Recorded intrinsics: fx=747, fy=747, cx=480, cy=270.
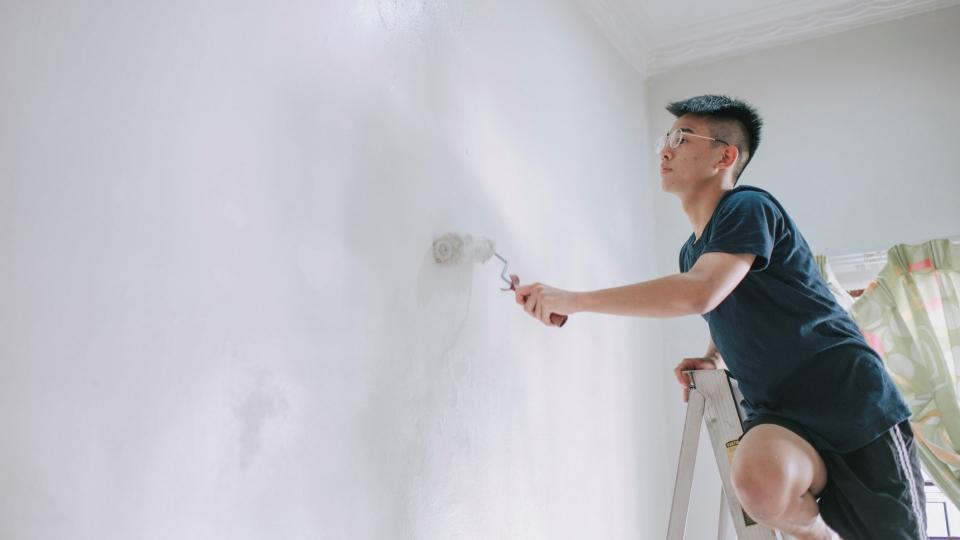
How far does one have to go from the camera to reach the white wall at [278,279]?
2.97 ft

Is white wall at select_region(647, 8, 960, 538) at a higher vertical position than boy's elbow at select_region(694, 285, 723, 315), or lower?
higher

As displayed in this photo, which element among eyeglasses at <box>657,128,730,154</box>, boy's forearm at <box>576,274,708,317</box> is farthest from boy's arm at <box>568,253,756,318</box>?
eyeglasses at <box>657,128,730,154</box>

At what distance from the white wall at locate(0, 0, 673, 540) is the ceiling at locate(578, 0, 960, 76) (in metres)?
1.02

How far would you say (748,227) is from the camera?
1496mm

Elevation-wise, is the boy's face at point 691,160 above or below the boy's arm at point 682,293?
above

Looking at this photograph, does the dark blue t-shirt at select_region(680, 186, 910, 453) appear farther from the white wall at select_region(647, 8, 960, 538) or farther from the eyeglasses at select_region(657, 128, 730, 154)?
the white wall at select_region(647, 8, 960, 538)

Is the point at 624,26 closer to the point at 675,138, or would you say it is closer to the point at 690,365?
the point at 675,138

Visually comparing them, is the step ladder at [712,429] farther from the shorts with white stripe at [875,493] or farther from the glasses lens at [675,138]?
the glasses lens at [675,138]

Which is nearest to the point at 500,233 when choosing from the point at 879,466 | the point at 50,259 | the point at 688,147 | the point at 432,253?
the point at 432,253

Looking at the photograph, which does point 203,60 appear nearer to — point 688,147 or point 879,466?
point 688,147

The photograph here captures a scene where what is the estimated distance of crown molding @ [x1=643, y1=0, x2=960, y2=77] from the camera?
3059mm

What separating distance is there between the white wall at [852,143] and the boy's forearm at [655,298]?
1.77m

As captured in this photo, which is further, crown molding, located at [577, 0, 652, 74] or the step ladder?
crown molding, located at [577, 0, 652, 74]

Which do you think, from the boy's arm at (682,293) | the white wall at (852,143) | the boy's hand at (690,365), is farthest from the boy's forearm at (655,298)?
the white wall at (852,143)
